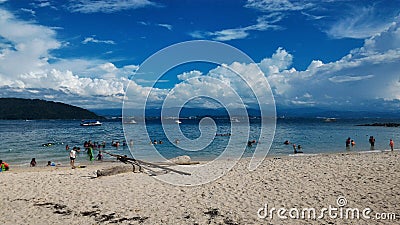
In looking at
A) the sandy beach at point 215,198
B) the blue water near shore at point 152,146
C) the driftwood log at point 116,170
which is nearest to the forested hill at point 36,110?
the blue water near shore at point 152,146

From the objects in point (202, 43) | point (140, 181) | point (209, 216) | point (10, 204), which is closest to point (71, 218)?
point (10, 204)

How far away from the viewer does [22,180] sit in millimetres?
13875

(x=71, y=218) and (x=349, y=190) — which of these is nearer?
(x=71, y=218)

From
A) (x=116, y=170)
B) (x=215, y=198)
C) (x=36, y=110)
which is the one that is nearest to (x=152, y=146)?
(x=116, y=170)

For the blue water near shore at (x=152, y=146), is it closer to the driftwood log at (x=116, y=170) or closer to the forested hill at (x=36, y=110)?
the driftwood log at (x=116, y=170)

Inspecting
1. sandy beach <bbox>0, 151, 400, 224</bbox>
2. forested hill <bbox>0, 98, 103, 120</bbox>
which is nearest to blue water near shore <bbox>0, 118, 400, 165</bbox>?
sandy beach <bbox>0, 151, 400, 224</bbox>

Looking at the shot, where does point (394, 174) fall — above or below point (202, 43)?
below

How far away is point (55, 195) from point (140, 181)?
3.26m

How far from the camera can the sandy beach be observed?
8078mm

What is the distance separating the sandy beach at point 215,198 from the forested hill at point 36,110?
162073 mm

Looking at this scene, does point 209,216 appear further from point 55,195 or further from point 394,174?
point 394,174

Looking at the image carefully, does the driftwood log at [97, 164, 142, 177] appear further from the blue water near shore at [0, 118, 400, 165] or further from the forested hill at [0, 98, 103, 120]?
the forested hill at [0, 98, 103, 120]

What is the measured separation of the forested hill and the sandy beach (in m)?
162

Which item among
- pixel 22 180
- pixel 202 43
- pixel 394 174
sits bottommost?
pixel 22 180
